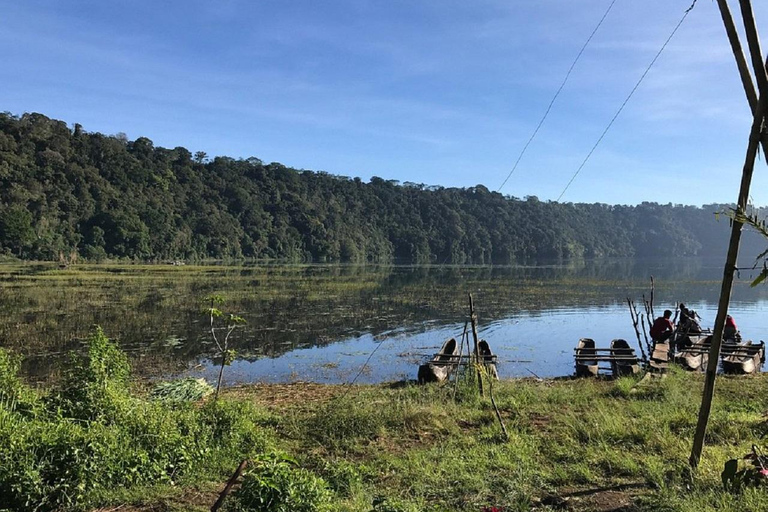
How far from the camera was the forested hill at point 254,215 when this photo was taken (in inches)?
3140

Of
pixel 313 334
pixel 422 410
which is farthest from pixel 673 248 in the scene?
pixel 422 410

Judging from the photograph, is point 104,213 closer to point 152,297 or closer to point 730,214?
point 152,297

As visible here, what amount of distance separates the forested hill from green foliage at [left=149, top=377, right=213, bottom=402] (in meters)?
71.9

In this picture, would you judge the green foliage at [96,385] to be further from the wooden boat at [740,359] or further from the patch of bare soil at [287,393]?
the wooden boat at [740,359]

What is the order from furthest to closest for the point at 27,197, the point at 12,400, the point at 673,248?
the point at 673,248
the point at 27,197
the point at 12,400

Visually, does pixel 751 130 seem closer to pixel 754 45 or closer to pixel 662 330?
pixel 754 45

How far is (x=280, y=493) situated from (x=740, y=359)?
1394 cm

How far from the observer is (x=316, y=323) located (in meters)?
25.9

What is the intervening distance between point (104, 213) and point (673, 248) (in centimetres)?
16369

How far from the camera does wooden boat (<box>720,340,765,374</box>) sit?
13.4m

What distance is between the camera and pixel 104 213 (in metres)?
82.4

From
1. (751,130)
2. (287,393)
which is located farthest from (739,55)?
(287,393)

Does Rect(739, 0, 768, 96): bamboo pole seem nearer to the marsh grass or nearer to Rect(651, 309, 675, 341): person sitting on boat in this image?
the marsh grass

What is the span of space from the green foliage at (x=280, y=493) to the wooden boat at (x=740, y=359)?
41.5 feet
